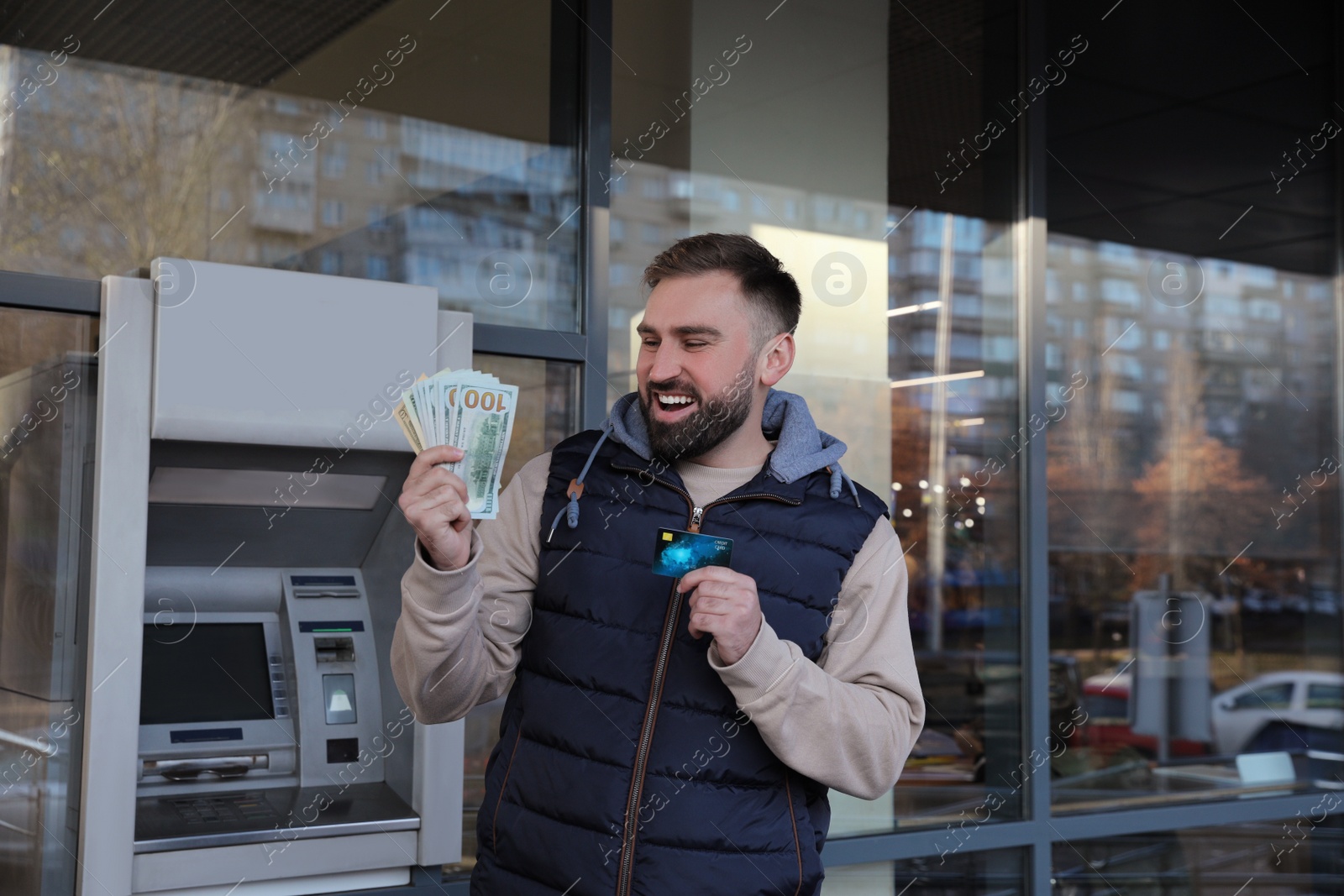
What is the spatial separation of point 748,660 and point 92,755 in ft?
4.42

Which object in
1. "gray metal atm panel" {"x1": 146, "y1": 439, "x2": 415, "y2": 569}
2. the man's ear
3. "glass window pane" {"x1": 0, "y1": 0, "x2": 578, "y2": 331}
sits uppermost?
"glass window pane" {"x1": 0, "y1": 0, "x2": 578, "y2": 331}

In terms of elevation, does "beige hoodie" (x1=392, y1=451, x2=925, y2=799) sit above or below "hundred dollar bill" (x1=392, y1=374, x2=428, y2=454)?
below

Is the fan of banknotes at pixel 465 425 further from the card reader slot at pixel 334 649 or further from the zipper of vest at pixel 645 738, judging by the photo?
the card reader slot at pixel 334 649

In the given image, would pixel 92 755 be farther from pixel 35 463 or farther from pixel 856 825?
pixel 856 825

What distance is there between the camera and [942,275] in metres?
4.25

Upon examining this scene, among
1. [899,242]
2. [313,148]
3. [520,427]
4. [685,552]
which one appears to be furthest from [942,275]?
[685,552]

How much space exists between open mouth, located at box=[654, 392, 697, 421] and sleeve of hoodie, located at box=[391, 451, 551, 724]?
27cm

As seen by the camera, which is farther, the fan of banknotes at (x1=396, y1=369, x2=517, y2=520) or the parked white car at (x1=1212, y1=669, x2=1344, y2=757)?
the parked white car at (x1=1212, y1=669, x2=1344, y2=757)

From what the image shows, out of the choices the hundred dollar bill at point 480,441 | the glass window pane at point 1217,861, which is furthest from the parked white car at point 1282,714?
the hundred dollar bill at point 480,441

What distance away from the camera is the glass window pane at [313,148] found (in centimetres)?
290

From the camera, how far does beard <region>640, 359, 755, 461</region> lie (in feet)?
6.86

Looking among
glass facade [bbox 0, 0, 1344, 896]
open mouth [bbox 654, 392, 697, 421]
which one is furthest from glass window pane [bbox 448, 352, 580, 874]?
open mouth [bbox 654, 392, 697, 421]

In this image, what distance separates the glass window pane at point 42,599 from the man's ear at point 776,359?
1.46m

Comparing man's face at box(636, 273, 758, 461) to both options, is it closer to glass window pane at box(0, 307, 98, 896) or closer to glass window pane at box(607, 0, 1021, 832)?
glass window pane at box(0, 307, 98, 896)
